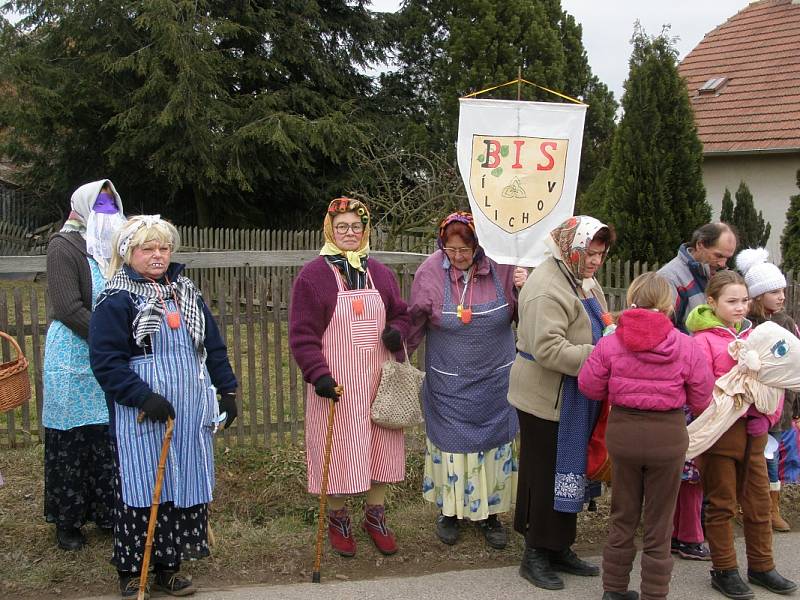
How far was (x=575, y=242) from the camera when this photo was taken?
3.72 m

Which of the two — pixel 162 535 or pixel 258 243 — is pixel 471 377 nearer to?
pixel 162 535

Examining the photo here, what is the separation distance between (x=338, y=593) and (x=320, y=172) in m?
15.3

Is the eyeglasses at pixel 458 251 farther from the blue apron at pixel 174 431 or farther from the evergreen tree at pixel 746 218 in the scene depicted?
the evergreen tree at pixel 746 218

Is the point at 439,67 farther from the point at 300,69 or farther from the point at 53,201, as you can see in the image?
the point at 53,201

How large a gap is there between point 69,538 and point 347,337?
1733 mm

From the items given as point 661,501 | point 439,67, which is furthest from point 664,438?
point 439,67

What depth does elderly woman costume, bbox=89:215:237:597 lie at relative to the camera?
11.0ft

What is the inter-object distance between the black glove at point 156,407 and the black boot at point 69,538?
1191 millimetres

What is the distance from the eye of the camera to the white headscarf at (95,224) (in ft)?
13.1

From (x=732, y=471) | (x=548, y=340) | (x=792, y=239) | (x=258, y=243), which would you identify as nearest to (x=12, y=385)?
(x=548, y=340)

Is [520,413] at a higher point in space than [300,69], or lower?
lower

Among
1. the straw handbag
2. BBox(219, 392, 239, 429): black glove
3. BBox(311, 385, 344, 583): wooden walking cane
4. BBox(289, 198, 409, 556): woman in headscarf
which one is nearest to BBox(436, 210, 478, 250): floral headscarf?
BBox(289, 198, 409, 556): woman in headscarf

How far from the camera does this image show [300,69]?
18344 mm

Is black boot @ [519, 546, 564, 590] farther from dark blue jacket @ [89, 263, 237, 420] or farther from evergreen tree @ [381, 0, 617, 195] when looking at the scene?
evergreen tree @ [381, 0, 617, 195]
